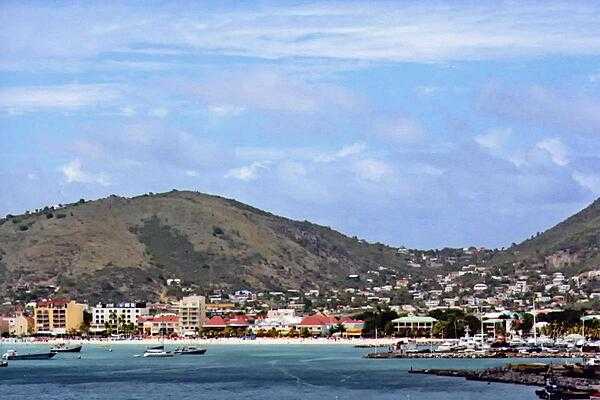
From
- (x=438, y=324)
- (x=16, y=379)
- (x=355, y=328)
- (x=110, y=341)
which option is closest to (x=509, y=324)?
(x=438, y=324)

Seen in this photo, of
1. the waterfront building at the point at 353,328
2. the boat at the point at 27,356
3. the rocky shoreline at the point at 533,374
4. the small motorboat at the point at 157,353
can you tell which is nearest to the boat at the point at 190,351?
the small motorboat at the point at 157,353

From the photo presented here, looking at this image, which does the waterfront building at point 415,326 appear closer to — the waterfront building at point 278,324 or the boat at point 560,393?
the waterfront building at point 278,324

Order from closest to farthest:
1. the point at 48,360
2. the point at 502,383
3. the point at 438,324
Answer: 1. the point at 502,383
2. the point at 48,360
3. the point at 438,324

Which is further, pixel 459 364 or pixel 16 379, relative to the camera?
pixel 459 364

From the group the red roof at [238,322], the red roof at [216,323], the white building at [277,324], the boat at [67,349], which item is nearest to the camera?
the boat at [67,349]

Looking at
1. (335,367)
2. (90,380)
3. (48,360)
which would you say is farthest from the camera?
(48,360)

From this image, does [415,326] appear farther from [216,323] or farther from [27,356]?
[27,356]

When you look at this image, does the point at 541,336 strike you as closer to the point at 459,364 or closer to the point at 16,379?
the point at 459,364

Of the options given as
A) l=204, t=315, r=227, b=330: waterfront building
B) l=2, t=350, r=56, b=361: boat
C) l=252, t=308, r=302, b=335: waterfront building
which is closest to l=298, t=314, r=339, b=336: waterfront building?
l=252, t=308, r=302, b=335: waterfront building
